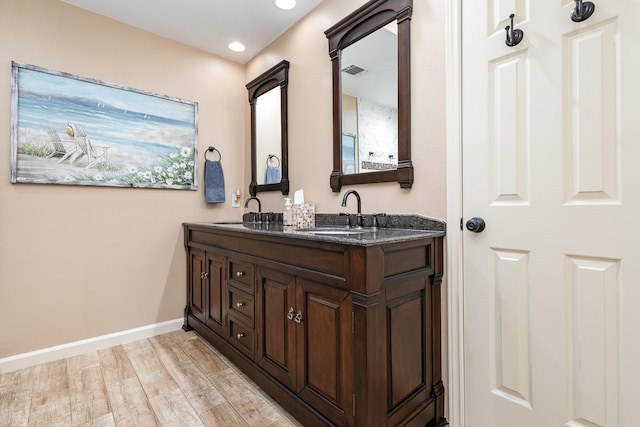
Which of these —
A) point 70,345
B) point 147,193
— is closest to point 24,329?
point 70,345

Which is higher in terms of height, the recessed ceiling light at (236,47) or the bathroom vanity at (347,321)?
the recessed ceiling light at (236,47)

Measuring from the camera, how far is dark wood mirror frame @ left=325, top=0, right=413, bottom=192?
1687 mm

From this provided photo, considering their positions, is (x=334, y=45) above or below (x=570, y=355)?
above

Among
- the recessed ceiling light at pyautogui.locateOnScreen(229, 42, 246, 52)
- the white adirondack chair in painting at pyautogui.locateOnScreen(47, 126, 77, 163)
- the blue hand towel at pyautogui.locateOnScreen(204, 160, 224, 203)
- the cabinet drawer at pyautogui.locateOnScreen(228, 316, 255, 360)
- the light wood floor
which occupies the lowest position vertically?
the light wood floor

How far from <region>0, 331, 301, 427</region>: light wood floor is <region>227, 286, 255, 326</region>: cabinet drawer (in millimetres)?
387

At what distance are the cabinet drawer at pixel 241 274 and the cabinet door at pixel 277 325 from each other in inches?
4.3

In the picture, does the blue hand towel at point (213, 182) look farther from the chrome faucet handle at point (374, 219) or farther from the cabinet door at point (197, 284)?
the chrome faucet handle at point (374, 219)

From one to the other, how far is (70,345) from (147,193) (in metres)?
1.25

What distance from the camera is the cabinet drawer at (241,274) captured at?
1.87 m

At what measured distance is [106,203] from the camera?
244 centimetres

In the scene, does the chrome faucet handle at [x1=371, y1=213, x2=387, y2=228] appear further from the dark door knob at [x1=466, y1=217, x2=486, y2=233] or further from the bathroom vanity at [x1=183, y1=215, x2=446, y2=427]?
the dark door knob at [x1=466, y1=217, x2=486, y2=233]

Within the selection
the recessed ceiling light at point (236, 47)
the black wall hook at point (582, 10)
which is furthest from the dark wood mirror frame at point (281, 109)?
the black wall hook at point (582, 10)

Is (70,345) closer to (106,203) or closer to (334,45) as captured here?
(106,203)

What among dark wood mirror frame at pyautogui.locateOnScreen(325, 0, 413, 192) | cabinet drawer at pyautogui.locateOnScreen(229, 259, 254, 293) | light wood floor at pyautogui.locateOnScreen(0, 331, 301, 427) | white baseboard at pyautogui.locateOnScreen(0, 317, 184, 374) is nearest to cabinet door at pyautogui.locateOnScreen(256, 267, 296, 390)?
cabinet drawer at pyautogui.locateOnScreen(229, 259, 254, 293)
